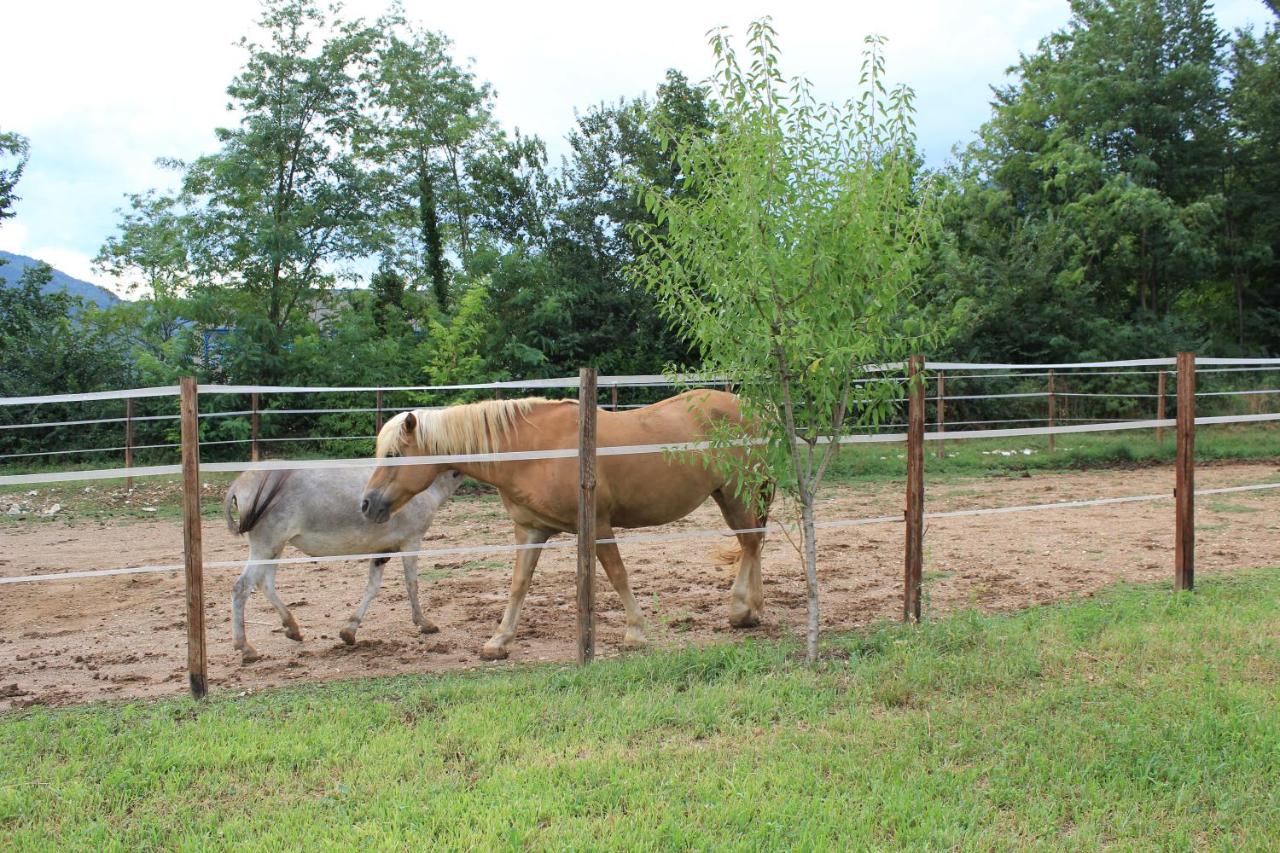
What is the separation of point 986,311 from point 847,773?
15.5 metres

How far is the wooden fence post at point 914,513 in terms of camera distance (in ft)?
16.4

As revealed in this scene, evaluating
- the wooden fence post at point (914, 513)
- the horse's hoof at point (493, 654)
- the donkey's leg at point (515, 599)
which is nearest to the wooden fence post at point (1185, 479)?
the wooden fence post at point (914, 513)

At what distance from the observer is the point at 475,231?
2045cm

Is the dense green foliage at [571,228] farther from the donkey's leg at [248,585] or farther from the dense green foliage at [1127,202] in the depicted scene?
the donkey's leg at [248,585]

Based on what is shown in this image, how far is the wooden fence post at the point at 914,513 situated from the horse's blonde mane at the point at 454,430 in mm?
2344

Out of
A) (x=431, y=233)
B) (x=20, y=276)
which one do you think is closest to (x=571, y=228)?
(x=431, y=233)

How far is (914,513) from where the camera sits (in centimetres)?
509

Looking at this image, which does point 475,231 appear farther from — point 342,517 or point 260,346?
point 342,517

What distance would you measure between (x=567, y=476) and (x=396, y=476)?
94cm

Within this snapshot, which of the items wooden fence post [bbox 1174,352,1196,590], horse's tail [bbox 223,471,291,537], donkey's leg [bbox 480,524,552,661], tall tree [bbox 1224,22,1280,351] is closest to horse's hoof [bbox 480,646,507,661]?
donkey's leg [bbox 480,524,552,661]

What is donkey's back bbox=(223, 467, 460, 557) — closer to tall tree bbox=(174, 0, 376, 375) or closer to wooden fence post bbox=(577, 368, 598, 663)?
wooden fence post bbox=(577, 368, 598, 663)

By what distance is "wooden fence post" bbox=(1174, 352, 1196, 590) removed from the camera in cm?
558

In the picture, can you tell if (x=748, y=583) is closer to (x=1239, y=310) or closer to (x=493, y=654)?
(x=493, y=654)

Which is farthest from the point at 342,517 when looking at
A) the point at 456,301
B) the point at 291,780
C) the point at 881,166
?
the point at 456,301
